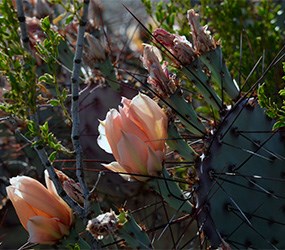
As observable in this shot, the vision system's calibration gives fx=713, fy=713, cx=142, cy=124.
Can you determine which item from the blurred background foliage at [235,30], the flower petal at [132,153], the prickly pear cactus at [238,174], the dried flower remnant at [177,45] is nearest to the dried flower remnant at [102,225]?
the flower petal at [132,153]

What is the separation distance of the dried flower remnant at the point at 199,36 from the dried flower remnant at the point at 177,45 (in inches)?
0.8

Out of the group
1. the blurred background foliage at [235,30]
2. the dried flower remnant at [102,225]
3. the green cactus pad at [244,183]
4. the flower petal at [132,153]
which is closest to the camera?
the dried flower remnant at [102,225]

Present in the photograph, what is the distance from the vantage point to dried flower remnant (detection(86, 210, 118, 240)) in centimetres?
97

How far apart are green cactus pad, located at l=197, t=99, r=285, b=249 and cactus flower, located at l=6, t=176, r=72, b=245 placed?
238 mm

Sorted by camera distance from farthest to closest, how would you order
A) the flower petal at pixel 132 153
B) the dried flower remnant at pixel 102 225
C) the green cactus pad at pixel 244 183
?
the green cactus pad at pixel 244 183 < the flower petal at pixel 132 153 < the dried flower remnant at pixel 102 225

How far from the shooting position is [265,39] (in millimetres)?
1752

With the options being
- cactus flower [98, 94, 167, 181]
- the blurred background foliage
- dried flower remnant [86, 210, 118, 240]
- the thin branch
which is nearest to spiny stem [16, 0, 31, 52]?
the thin branch

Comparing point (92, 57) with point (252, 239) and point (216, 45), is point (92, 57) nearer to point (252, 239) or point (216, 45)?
point (216, 45)

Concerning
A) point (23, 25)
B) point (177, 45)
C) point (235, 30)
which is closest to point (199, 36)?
point (177, 45)

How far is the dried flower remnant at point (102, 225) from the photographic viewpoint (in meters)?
0.97

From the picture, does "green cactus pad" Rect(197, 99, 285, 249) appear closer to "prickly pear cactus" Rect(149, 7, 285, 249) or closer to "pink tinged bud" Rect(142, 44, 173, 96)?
"prickly pear cactus" Rect(149, 7, 285, 249)

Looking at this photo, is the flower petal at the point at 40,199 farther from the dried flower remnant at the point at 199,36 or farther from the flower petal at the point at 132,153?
the dried flower remnant at the point at 199,36

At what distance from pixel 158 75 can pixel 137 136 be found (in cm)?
13

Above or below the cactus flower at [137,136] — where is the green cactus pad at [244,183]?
below
